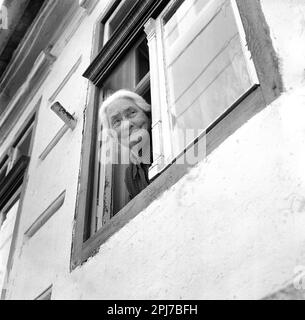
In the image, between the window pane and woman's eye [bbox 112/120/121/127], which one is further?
woman's eye [bbox 112/120/121/127]

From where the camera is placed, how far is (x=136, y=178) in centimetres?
259

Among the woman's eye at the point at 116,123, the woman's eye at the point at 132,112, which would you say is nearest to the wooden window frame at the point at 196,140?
the woman's eye at the point at 116,123

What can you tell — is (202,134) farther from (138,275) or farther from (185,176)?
(138,275)

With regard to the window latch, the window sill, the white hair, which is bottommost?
the window sill

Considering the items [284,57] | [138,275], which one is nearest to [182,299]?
[138,275]

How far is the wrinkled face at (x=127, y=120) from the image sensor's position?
2.71 metres

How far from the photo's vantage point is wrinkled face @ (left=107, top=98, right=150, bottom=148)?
8.90 ft

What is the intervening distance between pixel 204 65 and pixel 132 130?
65cm

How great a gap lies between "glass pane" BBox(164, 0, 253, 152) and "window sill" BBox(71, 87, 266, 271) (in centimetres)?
11

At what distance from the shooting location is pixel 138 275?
187cm

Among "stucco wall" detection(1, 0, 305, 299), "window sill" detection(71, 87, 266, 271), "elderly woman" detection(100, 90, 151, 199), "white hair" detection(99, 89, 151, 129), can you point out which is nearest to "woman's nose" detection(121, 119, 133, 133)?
"elderly woman" detection(100, 90, 151, 199)

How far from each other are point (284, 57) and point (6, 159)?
507 cm

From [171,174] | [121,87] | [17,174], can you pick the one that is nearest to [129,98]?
[121,87]

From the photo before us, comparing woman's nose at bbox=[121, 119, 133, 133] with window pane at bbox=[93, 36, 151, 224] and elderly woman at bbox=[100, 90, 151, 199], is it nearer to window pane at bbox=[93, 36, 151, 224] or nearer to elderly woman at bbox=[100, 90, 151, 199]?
elderly woman at bbox=[100, 90, 151, 199]
